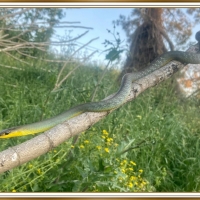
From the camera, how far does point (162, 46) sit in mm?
1780

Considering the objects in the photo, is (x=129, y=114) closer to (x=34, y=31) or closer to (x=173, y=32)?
(x=173, y=32)

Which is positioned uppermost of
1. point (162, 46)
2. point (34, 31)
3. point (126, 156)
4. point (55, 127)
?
point (34, 31)

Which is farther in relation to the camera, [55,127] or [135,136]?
[135,136]

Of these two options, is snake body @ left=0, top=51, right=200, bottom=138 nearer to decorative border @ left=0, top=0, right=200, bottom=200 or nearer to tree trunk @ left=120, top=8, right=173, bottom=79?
tree trunk @ left=120, top=8, right=173, bottom=79

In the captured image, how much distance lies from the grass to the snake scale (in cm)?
4

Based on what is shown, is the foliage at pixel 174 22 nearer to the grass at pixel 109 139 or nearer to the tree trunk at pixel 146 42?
the tree trunk at pixel 146 42

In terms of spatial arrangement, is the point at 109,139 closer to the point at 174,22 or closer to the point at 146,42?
the point at 146,42

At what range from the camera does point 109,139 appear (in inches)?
68.6

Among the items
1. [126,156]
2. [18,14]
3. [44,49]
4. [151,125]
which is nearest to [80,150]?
[126,156]

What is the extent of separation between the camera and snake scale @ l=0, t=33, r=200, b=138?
1.61 m

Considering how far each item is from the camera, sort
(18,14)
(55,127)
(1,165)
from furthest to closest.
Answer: (18,14), (55,127), (1,165)

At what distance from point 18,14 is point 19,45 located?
0.42ft
